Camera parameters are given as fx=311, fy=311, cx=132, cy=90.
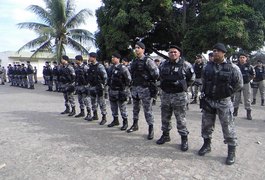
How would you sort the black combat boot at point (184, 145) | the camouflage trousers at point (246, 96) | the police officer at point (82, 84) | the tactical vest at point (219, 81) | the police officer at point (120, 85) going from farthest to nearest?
the camouflage trousers at point (246, 96)
the police officer at point (82, 84)
the police officer at point (120, 85)
the black combat boot at point (184, 145)
the tactical vest at point (219, 81)

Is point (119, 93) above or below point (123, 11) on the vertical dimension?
below

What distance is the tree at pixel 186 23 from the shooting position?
14.6m

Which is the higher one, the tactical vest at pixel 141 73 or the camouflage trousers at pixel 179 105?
the tactical vest at pixel 141 73

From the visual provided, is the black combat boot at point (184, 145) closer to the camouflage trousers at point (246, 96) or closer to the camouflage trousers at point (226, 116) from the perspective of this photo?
the camouflage trousers at point (226, 116)

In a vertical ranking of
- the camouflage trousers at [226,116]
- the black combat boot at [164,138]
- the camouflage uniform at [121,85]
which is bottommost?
the black combat boot at [164,138]

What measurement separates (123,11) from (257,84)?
770 cm

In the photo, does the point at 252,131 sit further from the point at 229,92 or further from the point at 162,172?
the point at 162,172

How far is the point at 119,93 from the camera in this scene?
24.5 feet

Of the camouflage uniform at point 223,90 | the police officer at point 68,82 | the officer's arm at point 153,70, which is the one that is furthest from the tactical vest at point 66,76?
the camouflage uniform at point 223,90

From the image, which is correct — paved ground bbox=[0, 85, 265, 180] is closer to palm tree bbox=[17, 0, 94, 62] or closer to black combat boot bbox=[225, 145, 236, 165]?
black combat boot bbox=[225, 145, 236, 165]

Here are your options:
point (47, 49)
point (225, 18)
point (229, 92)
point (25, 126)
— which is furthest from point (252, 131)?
point (47, 49)

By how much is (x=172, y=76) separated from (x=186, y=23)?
A: 12535mm

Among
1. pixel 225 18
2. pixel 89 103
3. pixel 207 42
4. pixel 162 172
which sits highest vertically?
→ pixel 225 18

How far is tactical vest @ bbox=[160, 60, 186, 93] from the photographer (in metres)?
5.69
